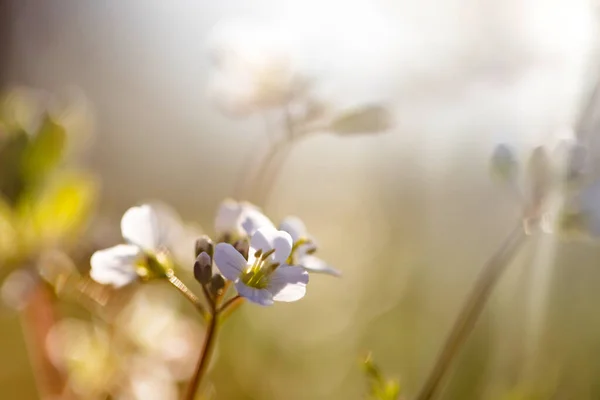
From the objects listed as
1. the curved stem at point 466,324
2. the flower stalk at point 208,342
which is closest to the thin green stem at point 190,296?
the flower stalk at point 208,342

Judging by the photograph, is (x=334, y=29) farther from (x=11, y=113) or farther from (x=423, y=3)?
(x=11, y=113)

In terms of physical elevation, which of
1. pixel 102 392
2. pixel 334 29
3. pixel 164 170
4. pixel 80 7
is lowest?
pixel 164 170

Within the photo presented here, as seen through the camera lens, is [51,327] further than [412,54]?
No

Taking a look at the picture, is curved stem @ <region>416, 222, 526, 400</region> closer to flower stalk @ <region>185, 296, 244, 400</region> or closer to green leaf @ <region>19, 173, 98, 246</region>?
flower stalk @ <region>185, 296, 244, 400</region>

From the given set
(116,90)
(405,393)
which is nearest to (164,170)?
(116,90)

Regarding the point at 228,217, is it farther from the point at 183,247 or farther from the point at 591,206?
the point at 591,206

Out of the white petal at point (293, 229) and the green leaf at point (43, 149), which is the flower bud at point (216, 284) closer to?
the white petal at point (293, 229)
